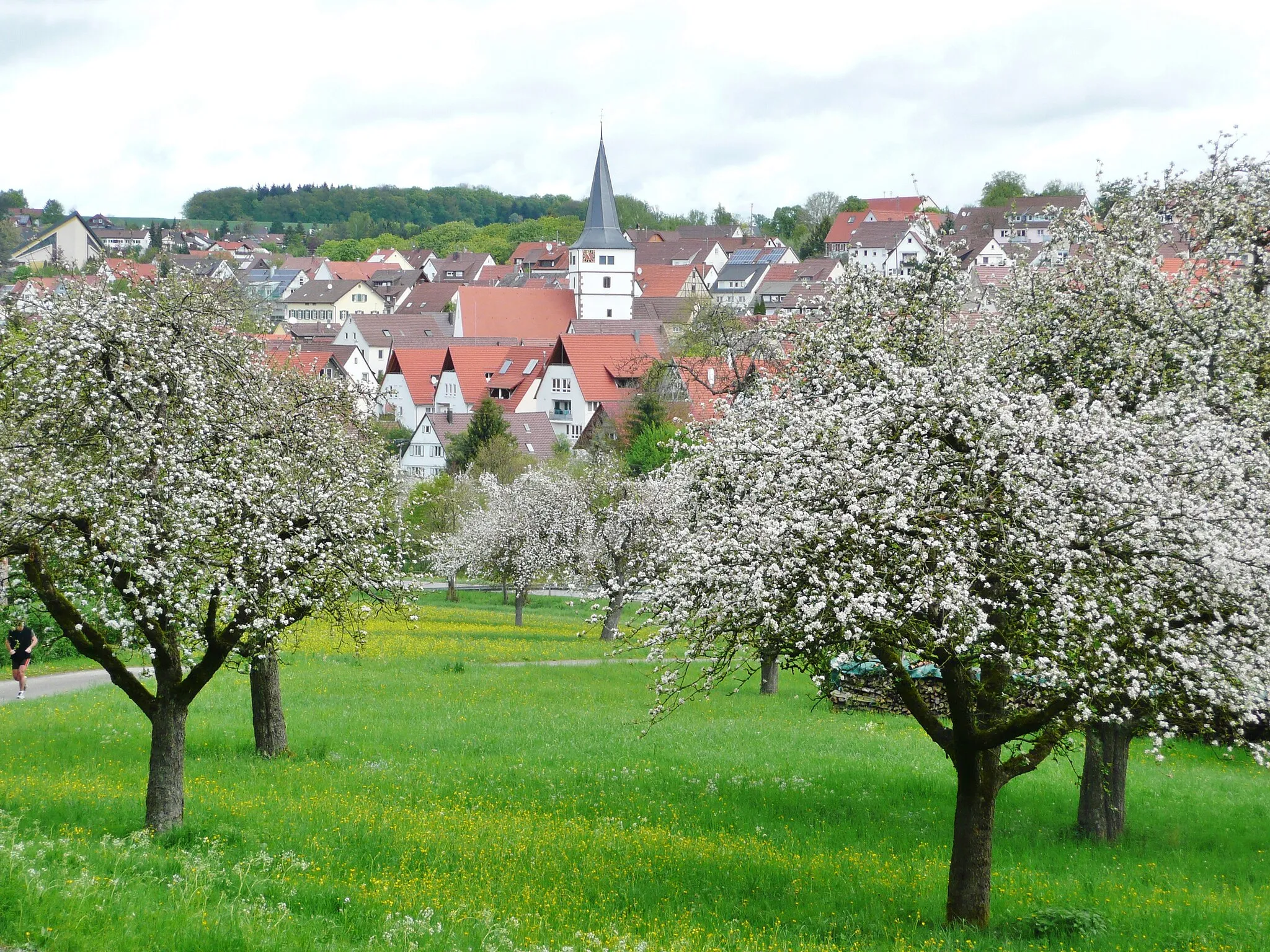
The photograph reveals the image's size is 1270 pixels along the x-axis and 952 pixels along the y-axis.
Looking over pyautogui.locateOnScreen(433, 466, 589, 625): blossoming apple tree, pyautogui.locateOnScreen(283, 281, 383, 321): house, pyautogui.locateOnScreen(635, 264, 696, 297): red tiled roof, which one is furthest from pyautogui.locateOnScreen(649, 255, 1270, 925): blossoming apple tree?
pyautogui.locateOnScreen(283, 281, 383, 321): house

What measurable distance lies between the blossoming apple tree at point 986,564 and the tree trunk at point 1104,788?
4.47 metres

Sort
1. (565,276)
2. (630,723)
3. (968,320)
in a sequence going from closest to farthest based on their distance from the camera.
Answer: (968,320), (630,723), (565,276)

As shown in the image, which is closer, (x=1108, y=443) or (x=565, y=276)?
(x=1108, y=443)

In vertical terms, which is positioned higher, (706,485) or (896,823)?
(706,485)

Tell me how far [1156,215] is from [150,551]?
14.7 meters

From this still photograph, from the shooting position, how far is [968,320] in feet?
62.0

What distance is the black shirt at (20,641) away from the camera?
25547mm

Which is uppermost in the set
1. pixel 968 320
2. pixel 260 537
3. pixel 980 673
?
pixel 968 320

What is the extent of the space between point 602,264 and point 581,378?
1762 inches

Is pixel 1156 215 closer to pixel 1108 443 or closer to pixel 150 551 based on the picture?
pixel 1108 443

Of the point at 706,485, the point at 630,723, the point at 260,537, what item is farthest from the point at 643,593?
the point at 630,723

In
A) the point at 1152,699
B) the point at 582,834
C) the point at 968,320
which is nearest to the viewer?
the point at 1152,699

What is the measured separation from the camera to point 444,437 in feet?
302

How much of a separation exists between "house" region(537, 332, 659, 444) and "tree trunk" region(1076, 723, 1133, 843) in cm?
7885
